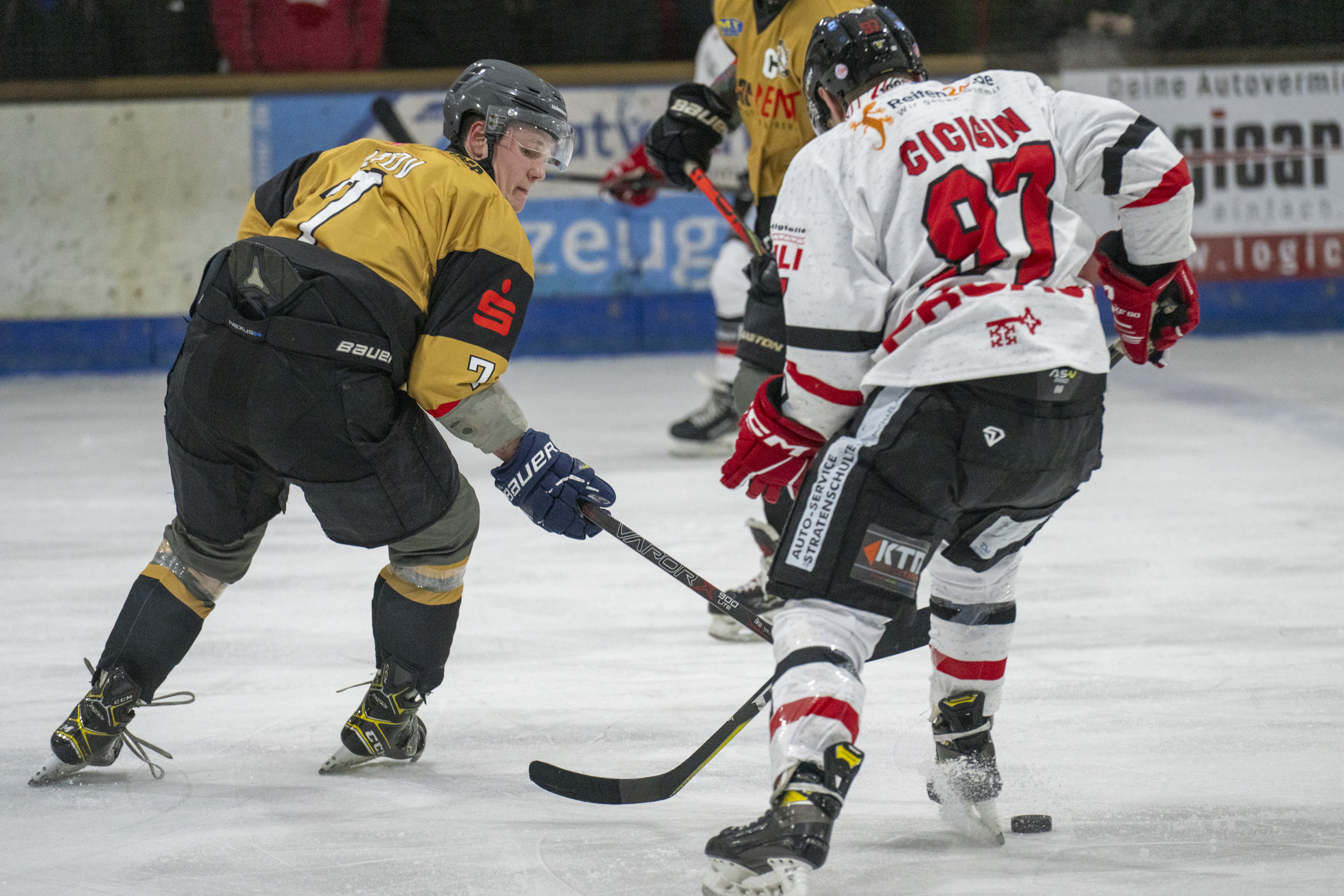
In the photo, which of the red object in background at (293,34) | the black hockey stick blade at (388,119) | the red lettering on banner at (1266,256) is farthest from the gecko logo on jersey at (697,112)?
the red lettering on banner at (1266,256)

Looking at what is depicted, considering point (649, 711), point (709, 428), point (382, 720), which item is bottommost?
point (709, 428)

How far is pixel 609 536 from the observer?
3.98 metres

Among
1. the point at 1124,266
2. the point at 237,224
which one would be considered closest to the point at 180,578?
the point at 1124,266

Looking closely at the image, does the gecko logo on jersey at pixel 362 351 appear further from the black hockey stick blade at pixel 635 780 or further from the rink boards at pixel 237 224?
the rink boards at pixel 237 224

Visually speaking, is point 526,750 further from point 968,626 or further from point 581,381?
point 581,381

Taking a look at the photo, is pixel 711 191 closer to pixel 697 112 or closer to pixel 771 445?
pixel 697 112

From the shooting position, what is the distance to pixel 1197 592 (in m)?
3.21

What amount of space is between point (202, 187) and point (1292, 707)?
17.9ft

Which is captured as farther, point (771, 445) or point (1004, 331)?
point (771, 445)

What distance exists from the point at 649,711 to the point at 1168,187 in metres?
1.23

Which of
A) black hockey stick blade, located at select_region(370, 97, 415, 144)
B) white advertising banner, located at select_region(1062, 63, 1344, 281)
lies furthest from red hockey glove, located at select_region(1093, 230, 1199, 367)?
white advertising banner, located at select_region(1062, 63, 1344, 281)

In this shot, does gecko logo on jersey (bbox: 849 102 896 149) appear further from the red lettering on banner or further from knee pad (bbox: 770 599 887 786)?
the red lettering on banner

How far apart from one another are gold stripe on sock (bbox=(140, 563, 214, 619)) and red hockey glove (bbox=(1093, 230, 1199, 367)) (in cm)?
140

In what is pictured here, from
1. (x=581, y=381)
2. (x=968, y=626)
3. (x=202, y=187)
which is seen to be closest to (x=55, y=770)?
(x=968, y=626)
